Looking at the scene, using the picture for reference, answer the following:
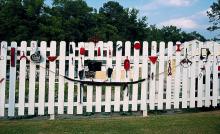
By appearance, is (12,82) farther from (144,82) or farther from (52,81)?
(144,82)

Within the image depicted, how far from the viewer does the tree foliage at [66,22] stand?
6169 cm

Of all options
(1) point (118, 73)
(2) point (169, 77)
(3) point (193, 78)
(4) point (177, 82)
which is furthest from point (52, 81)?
(3) point (193, 78)

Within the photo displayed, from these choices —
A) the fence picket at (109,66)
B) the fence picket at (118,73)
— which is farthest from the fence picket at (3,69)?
the fence picket at (118,73)

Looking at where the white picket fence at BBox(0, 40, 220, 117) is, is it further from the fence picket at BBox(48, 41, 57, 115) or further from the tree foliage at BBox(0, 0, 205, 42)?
the tree foliage at BBox(0, 0, 205, 42)

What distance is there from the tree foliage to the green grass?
3944 centimetres

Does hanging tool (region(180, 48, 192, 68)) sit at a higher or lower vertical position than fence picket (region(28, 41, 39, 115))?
higher

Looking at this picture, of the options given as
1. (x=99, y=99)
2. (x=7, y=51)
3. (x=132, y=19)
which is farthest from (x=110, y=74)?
(x=132, y=19)

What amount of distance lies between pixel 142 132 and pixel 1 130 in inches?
110

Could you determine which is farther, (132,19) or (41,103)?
(132,19)

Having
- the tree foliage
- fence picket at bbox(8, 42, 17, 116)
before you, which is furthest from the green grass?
the tree foliage

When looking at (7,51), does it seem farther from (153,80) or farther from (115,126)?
(153,80)

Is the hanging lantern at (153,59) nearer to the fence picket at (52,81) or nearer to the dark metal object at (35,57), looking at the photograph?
the fence picket at (52,81)

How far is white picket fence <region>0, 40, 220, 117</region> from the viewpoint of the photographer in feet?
28.8

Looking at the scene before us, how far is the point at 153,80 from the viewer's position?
9633 millimetres
